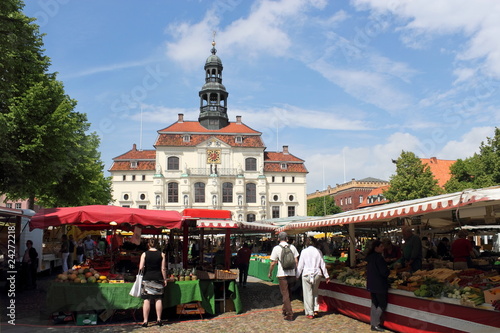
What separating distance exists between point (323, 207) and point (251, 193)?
28.5 metres

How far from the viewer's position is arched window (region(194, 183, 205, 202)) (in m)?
59.9

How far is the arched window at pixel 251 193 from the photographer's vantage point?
201ft

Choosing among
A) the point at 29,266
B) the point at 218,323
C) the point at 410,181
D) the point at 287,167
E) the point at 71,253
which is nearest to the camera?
the point at 218,323

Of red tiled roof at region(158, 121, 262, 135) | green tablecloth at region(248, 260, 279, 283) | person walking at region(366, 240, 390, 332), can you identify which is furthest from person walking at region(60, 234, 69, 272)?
red tiled roof at region(158, 121, 262, 135)

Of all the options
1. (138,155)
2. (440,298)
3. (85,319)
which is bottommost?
(85,319)

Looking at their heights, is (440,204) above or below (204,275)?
above

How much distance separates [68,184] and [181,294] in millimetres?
17211

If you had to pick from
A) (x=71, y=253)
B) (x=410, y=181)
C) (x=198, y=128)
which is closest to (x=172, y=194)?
(x=198, y=128)

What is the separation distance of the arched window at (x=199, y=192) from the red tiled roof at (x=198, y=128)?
8.00 meters

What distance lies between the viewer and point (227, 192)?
2384 inches

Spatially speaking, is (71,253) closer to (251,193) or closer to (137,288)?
(137,288)

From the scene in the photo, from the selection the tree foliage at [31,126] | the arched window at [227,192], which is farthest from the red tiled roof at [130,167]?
the tree foliage at [31,126]

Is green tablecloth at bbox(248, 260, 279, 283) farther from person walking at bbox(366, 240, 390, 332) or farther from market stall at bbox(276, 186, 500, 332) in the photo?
person walking at bbox(366, 240, 390, 332)

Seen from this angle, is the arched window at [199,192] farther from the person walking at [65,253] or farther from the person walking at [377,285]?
the person walking at [377,285]
